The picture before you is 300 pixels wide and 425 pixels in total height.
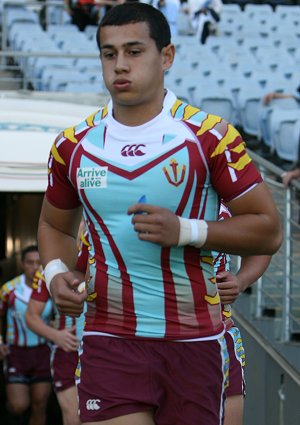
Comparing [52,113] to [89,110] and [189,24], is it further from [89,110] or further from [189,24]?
[189,24]

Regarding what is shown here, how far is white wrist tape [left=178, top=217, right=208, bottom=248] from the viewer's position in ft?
15.0

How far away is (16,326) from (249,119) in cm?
629

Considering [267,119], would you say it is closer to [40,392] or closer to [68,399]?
[40,392]

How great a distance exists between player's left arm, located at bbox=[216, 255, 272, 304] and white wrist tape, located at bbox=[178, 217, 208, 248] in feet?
1.64

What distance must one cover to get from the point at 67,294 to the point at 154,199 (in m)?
0.50

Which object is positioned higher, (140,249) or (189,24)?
(189,24)

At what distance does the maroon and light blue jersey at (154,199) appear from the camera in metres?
4.73

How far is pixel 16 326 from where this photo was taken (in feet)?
37.1

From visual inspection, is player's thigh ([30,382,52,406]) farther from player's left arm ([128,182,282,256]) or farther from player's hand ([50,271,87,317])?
player's left arm ([128,182,282,256])

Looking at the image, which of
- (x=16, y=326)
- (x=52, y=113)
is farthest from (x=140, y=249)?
(x=16, y=326)

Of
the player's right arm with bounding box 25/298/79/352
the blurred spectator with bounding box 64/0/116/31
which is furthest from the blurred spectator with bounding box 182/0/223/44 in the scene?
the player's right arm with bounding box 25/298/79/352

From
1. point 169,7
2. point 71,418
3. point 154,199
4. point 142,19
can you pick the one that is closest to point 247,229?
point 154,199

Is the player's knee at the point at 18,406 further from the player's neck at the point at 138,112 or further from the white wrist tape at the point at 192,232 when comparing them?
the white wrist tape at the point at 192,232

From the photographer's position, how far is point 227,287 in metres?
5.11
